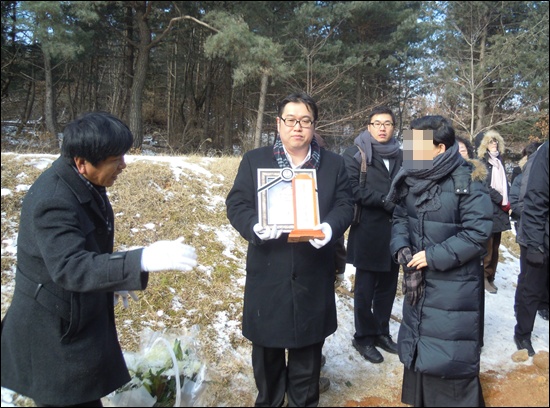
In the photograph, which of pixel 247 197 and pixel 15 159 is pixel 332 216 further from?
pixel 15 159

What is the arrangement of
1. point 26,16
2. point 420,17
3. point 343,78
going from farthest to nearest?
point 343,78 → point 420,17 → point 26,16

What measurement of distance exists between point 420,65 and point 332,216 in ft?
43.3

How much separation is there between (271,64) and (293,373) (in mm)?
10029

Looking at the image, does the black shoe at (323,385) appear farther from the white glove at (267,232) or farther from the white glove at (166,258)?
the white glove at (166,258)

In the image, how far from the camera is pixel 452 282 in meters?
2.40

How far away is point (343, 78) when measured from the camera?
1486 cm

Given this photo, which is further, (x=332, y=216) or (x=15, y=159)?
(x=15, y=159)

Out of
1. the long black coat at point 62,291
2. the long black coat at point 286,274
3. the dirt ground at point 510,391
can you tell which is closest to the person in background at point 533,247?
the dirt ground at point 510,391

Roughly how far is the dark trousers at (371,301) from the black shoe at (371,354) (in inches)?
1.5

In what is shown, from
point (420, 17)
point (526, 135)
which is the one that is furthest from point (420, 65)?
point (526, 135)

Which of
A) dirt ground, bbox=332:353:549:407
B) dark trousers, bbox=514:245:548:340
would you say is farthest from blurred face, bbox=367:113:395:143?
dirt ground, bbox=332:353:549:407

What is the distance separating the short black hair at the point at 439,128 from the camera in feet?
7.73

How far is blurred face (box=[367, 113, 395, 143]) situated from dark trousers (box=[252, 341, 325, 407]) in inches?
75.2

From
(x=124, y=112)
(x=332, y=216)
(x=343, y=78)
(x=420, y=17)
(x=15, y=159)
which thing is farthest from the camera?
(x=124, y=112)
